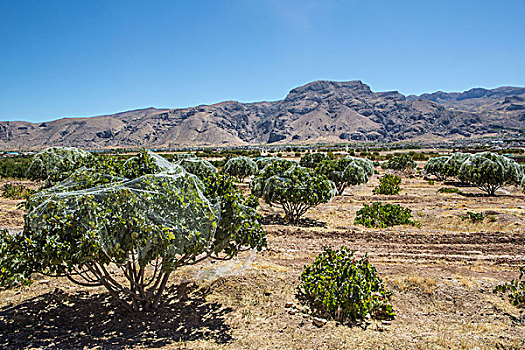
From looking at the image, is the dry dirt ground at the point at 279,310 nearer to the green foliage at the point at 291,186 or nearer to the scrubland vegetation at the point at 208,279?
the scrubland vegetation at the point at 208,279

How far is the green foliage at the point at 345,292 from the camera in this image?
235 inches

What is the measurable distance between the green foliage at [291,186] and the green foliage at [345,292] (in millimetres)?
6364

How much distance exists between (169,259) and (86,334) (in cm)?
209

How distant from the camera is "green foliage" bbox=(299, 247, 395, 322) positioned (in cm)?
598

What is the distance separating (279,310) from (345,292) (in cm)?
133

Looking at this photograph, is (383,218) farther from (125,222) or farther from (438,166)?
(438,166)

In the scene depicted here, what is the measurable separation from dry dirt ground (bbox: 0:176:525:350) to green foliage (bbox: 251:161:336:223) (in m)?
2.47

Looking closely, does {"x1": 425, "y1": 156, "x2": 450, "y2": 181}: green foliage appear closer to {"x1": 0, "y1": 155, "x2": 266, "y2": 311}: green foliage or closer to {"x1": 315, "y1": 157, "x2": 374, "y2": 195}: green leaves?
{"x1": 315, "y1": 157, "x2": 374, "y2": 195}: green leaves

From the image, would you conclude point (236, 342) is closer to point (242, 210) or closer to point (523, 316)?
point (242, 210)

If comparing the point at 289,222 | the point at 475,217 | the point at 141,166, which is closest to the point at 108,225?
the point at 141,166

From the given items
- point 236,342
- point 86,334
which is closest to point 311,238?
point 236,342

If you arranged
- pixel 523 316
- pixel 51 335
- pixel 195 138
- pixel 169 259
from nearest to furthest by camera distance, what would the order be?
pixel 169 259 < pixel 51 335 < pixel 523 316 < pixel 195 138

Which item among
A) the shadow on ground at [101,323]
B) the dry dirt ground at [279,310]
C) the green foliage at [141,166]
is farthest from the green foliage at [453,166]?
the green foliage at [141,166]

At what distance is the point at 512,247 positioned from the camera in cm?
1092
